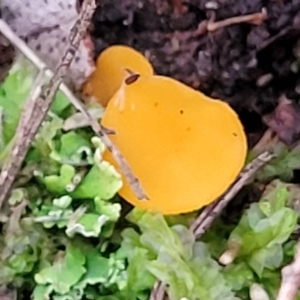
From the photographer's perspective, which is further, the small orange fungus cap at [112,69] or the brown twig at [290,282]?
the small orange fungus cap at [112,69]

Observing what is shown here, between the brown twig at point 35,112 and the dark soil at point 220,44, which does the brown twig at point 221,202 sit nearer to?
the dark soil at point 220,44

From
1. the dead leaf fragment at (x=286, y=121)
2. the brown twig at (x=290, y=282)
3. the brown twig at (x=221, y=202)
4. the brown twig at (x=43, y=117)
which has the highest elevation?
the brown twig at (x=43, y=117)

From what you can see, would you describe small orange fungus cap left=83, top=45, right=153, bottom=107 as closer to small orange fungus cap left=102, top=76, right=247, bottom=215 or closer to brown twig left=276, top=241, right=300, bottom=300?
small orange fungus cap left=102, top=76, right=247, bottom=215

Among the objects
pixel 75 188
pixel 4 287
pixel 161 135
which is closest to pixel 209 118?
pixel 161 135

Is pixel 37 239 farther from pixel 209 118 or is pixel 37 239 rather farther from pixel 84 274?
pixel 209 118

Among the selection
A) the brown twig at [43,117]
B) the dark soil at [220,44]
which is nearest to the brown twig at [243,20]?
the dark soil at [220,44]

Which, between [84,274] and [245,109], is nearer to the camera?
[84,274]
